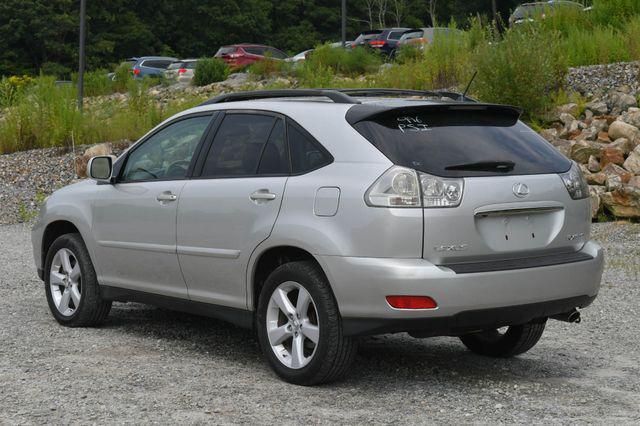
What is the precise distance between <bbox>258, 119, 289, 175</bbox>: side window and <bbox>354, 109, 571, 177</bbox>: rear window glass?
1.80 ft

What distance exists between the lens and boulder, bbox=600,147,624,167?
14594mm

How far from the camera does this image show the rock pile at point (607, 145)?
44.0 ft

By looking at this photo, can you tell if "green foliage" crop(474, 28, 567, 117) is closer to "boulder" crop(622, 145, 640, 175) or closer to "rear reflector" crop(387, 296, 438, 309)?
"boulder" crop(622, 145, 640, 175)

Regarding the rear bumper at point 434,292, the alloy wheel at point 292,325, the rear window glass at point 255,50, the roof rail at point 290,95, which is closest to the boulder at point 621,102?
the roof rail at point 290,95

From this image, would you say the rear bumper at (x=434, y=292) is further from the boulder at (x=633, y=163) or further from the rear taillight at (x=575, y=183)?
the boulder at (x=633, y=163)

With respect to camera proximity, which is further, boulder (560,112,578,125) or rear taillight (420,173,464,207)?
boulder (560,112,578,125)

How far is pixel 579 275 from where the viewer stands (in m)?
5.69

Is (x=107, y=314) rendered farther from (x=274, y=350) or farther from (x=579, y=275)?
(x=579, y=275)

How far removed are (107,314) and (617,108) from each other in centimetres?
1103

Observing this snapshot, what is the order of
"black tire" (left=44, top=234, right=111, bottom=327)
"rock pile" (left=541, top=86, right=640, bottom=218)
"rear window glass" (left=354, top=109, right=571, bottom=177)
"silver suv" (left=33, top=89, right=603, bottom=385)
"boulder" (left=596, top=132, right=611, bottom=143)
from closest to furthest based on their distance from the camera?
"silver suv" (left=33, top=89, right=603, bottom=385) → "rear window glass" (left=354, top=109, right=571, bottom=177) → "black tire" (left=44, top=234, right=111, bottom=327) → "rock pile" (left=541, top=86, right=640, bottom=218) → "boulder" (left=596, top=132, right=611, bottom=143)

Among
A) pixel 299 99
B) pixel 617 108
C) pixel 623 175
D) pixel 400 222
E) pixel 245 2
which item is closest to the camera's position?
pixel 400 222

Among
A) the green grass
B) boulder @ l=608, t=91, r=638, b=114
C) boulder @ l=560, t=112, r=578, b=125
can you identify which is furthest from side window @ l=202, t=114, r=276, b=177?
boulder @ l=608, t=91, r=638, b=114

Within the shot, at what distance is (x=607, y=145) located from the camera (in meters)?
15.0

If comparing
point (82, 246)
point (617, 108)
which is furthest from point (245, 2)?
point (82, 246)
